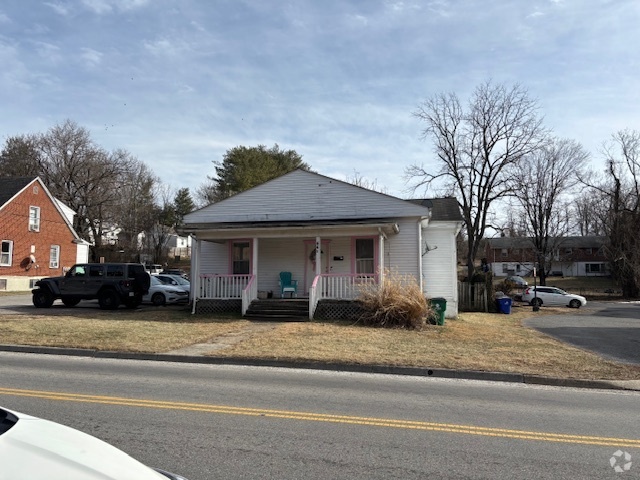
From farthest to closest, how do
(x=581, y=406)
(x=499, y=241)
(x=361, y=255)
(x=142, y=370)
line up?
(x=499, y=241), (x=361, y=255), (x=142, y=370), (x=581, y=406)

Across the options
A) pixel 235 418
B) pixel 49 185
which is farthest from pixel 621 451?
pixel 49 185

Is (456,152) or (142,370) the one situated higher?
(456,152)

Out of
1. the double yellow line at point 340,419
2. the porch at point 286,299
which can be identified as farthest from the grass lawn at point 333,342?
the double yellow line at point 340,419

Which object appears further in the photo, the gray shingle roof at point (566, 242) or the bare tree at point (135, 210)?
the gray shingle roof at point (566, 242)

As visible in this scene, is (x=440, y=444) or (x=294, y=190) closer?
(x=440, y=444)

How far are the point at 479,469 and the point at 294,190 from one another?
17.3m

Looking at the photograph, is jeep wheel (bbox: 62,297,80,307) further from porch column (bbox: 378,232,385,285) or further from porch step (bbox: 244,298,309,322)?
porch column (bbox: 378,232,385,285)

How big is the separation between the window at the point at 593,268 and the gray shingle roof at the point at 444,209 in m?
58.6

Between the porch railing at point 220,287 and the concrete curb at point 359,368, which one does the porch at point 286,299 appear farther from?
the concrete curb at point 359,368

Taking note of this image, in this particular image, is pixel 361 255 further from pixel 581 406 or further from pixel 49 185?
pixel 49 185

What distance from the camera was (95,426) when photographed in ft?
18.0

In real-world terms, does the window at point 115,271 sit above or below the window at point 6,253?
below

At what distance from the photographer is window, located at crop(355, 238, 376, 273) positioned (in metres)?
19.8

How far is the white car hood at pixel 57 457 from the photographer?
78.7 inches
